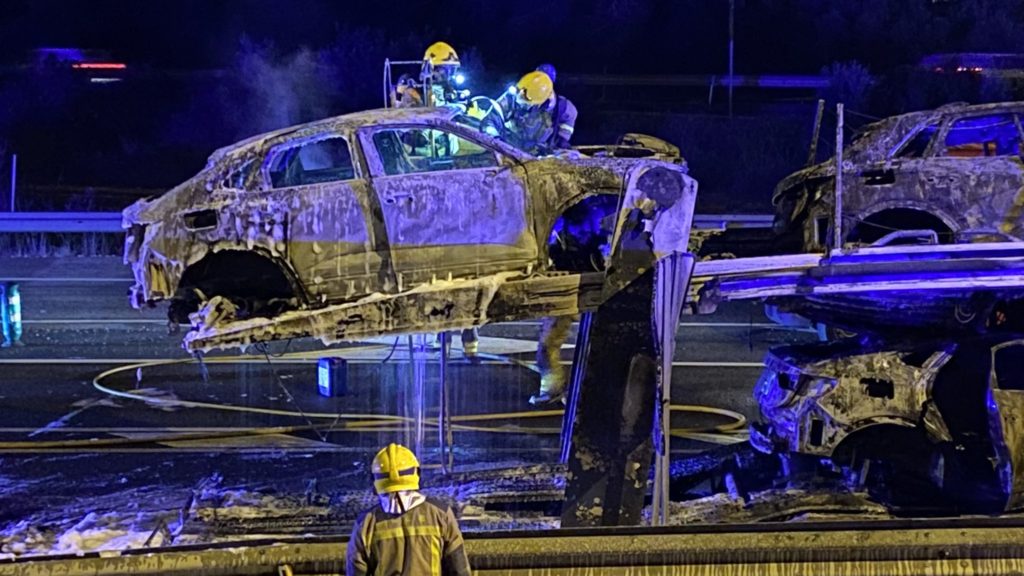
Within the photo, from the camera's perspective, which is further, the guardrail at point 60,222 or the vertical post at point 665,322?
the guardrail at point 60,222

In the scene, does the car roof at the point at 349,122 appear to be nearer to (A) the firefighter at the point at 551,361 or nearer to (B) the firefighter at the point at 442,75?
(B) the firefighter at the point at 442,75

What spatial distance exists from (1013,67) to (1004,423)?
28.3 meters

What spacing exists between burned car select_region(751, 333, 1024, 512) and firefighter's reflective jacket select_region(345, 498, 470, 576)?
3.20m

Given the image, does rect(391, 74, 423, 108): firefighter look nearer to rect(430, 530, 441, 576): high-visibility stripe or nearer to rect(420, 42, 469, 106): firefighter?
rect(420, 42, 469, 106): firefighter

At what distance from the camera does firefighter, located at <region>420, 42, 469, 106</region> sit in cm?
1005

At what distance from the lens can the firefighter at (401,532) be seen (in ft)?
15.2

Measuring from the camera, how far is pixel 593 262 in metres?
7.42

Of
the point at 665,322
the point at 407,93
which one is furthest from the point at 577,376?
the point at 407,93

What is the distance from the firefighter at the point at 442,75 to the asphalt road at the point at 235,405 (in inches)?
113

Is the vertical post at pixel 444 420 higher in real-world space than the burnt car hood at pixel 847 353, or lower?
lower

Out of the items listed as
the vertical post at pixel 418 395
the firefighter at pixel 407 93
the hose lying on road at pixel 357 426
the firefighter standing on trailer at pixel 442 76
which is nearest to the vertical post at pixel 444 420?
the vertical post at pixel 418 395

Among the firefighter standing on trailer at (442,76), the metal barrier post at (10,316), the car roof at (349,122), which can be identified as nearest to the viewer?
the car roof at (349,122)

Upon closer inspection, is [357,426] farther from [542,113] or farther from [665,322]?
[665,322]

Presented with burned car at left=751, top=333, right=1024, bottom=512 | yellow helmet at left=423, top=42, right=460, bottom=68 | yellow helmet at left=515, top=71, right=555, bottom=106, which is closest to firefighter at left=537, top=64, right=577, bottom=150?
yellow helmet at left=515, top=71, right=555, bottom=106
